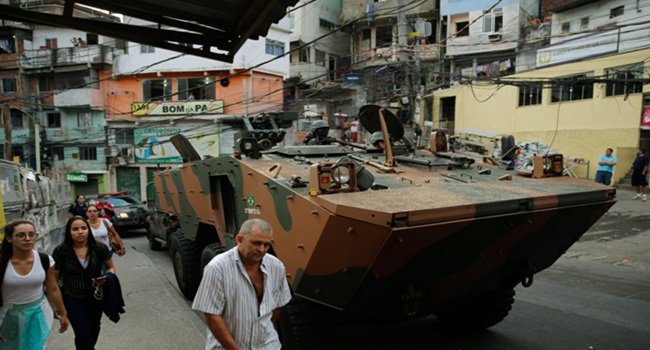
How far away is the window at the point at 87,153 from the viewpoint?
2725 centimetres

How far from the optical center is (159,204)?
348 inches

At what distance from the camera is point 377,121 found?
5.63 m

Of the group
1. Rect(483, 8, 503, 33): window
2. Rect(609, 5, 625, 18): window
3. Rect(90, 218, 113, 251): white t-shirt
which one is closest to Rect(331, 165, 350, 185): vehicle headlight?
Rect(90, 218, 113, 251): white t-shirt

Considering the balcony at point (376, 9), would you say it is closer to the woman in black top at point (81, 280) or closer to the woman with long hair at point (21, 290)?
the woman in black top at point (81, 280)

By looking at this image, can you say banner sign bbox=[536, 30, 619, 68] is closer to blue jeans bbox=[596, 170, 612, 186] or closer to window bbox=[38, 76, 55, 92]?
blue jeans bbox=[596, 170, 612, 186]

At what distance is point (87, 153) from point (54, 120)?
2.84 meters

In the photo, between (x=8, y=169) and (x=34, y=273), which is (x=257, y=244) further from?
(x=8, y=169)

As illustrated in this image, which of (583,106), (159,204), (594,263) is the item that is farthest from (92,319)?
(583,106)

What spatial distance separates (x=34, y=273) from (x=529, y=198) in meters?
3.44

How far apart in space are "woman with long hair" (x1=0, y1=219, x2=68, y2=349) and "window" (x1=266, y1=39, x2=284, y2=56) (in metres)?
23.5

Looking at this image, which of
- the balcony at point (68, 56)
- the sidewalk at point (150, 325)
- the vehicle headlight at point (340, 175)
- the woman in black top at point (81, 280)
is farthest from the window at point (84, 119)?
the vehicle headlight at point (340, 175)

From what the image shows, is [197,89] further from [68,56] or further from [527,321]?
[527,321]

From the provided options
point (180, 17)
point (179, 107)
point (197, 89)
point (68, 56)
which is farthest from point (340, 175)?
point (68, 56)

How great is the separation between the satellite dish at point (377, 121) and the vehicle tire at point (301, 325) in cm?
213
